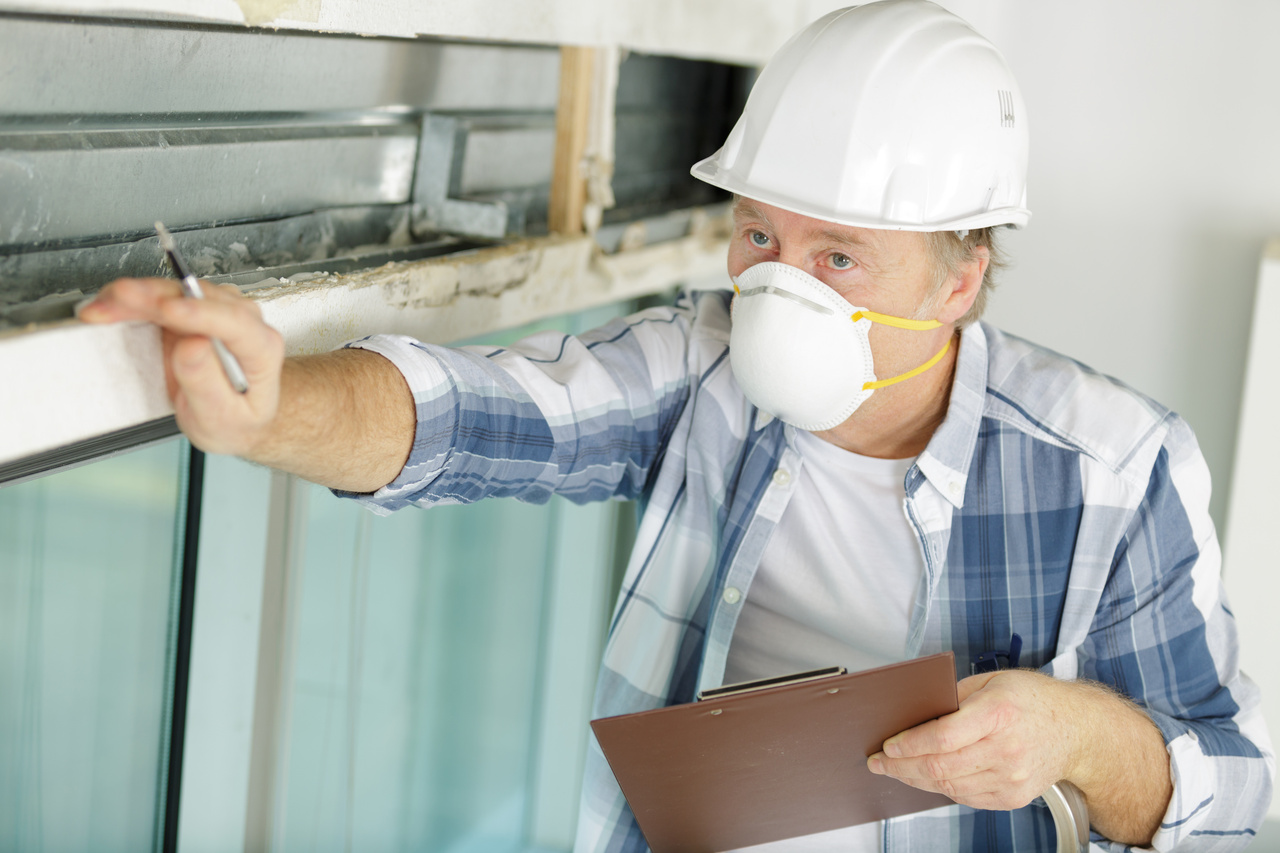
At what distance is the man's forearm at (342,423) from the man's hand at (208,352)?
28 mm

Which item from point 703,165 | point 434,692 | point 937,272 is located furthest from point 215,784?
point 937,272

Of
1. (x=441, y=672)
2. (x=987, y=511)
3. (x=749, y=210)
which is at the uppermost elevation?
(x=749, y=210)

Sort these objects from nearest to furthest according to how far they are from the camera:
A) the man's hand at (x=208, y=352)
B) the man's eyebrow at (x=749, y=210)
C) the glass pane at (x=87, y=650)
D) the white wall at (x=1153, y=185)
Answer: the man's hand at (x=208, y=352)
the glass pane at (x=87, y=650)
the man's eyebrow at (x=749, y=210)
the white wall at (x=1153, y=185)

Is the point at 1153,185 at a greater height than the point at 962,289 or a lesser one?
greater

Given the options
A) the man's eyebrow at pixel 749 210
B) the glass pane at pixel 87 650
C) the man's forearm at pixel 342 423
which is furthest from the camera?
the man's eyebrow at pixel 749 210

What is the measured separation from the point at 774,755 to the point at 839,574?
0.32m

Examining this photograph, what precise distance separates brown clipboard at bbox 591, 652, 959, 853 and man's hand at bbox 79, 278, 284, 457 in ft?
1.45

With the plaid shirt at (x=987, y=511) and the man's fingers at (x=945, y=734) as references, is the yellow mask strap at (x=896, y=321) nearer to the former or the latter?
the plaid shirt at (x=987, y=511)

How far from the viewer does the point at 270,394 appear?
2.68ft

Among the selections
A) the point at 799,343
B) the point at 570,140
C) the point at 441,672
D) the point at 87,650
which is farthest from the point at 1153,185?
the point at 87,650

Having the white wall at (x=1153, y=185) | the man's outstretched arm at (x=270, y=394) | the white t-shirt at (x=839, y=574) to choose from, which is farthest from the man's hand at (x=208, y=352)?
the white wall at (x=1153, y=185)

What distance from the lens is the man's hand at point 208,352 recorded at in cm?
74

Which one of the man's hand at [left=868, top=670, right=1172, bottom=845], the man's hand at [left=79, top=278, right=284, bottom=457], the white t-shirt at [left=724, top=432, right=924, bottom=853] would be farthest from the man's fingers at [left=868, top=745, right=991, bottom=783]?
the man's hand at [left=79, top=278, right=284, bottom=457]

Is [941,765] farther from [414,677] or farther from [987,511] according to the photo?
[414,677]
